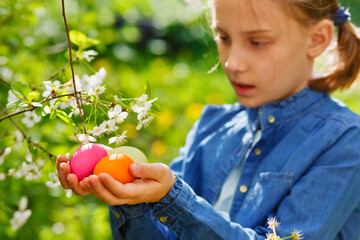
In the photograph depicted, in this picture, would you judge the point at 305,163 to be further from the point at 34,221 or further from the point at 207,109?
the point at 34,221

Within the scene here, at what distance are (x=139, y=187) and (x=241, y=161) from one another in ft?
2.18

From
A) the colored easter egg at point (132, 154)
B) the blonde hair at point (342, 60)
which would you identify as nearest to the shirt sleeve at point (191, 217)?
the colored easter egg at point (132, 154)

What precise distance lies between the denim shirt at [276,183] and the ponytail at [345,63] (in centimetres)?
7

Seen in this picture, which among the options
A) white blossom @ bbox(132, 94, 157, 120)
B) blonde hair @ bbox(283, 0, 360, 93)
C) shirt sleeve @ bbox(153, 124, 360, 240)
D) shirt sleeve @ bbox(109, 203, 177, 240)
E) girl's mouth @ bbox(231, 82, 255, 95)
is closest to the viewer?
white blossom @ bbox(132, 94, 157, 120)

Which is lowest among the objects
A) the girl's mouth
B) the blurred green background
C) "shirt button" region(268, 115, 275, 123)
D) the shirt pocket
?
the blurred green background

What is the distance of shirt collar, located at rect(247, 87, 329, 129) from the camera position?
1574 millimetres

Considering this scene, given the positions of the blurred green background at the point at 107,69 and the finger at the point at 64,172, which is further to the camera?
the blurred green background at the point at 107,69

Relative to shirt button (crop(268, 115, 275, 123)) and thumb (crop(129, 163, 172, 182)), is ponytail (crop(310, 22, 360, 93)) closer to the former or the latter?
shirt button (crop(268, 115, 275, 123))

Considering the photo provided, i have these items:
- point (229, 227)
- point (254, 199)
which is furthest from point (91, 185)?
point (254, 199)

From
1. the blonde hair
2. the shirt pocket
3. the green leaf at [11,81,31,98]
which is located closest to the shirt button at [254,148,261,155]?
the shirt pocket

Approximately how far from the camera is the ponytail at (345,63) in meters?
1.66

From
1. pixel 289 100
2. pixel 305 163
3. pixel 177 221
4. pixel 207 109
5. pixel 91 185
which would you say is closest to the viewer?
pixel 91 185

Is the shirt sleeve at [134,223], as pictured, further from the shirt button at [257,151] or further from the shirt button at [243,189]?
the shirt button at [257,151]

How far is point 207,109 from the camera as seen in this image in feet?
6.15
